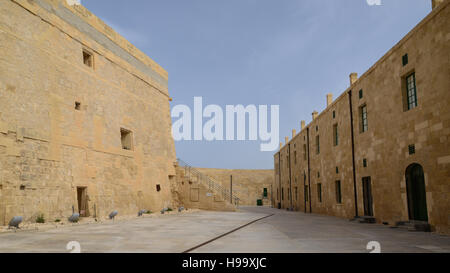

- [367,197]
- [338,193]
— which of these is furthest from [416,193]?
[338,193]

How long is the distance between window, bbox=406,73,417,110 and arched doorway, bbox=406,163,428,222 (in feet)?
6.97

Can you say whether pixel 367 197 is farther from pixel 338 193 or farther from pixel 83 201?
pixel 83 201

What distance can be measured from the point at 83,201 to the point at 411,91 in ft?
49.0

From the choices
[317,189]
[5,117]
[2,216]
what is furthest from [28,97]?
[317,189]

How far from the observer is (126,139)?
22.9 metres

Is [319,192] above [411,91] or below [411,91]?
below

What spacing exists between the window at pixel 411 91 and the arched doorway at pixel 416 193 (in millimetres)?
2123

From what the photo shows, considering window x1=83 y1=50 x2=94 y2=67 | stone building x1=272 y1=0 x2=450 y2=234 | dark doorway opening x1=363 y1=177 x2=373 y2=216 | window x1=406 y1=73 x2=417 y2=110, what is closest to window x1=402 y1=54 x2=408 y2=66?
stone building x1=272 y1=0 x2=450 y2=234

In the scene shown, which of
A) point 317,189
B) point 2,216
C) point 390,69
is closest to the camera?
point 2,216

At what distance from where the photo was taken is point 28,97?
581 inches

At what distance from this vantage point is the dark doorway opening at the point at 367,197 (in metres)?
16.2

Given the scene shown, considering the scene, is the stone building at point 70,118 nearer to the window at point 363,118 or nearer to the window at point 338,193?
the window at point 338,193

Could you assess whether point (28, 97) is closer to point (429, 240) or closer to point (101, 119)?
point (101, 119)
